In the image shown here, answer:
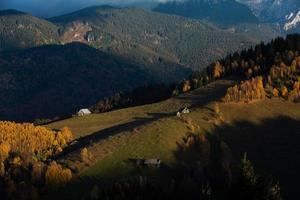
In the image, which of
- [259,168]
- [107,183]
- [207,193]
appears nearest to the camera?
[207,193]

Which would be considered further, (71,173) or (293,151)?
(293,151)

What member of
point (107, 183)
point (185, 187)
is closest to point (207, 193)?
point (185, 187)

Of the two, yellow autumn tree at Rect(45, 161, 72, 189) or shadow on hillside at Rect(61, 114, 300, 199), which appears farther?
yellow autumn tree at Rect(45, 161, 72, 189)

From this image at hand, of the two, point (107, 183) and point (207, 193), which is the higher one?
point (207, 193)

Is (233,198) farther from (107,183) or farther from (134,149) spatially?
(134,149)

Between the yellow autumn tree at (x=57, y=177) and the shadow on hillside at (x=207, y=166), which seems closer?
the shadow on hillside at (x=207, y=166)

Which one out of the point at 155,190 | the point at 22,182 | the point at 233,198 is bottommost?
the point at 22,182

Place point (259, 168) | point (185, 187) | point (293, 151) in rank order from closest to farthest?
1. point (185, 187)
2. point (259, 168)
3. point (293, 151)

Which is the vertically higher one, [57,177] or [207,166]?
[207,166]

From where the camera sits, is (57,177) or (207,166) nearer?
(57,177)
